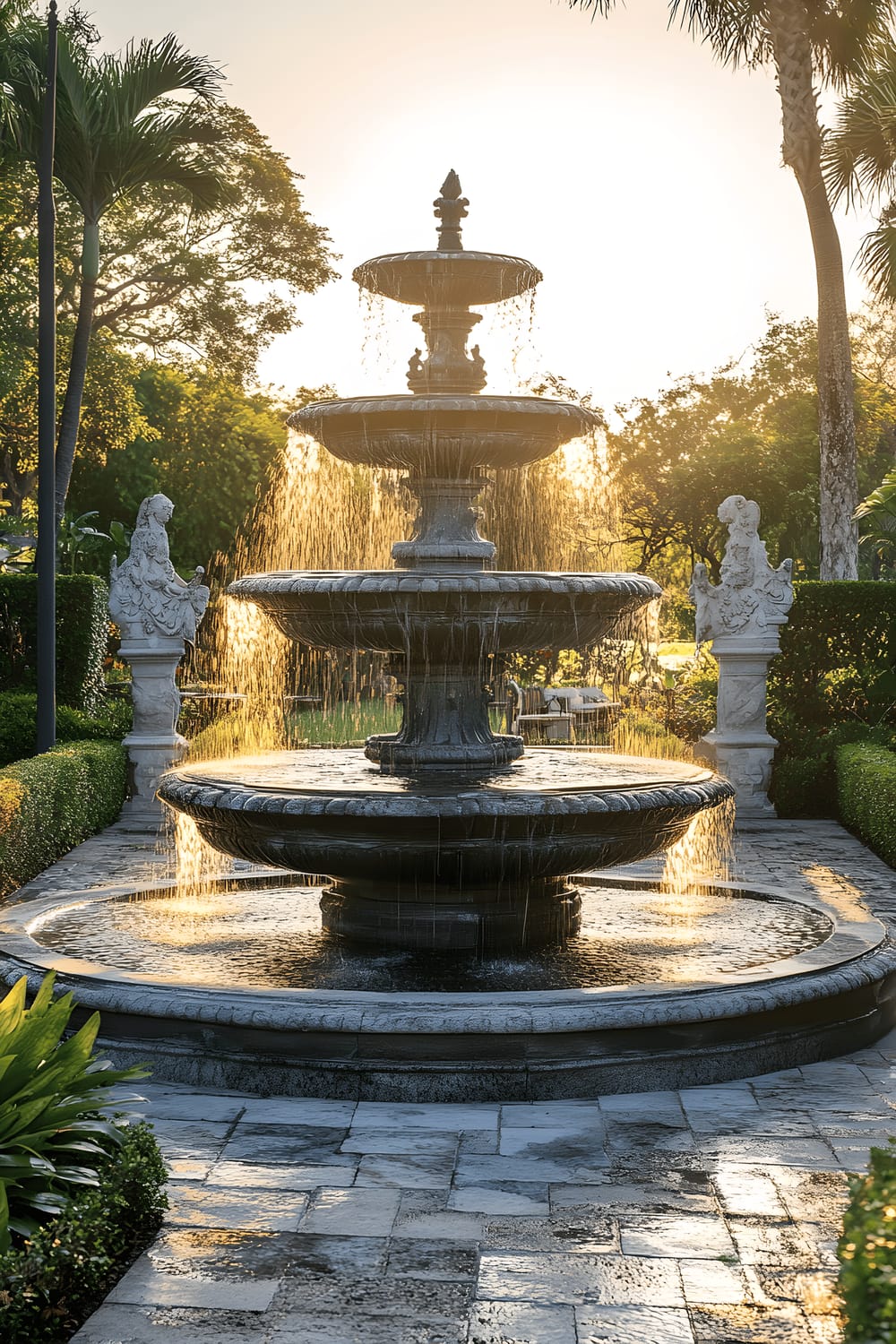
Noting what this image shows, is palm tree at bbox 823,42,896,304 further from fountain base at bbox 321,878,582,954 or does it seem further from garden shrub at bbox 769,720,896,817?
fountain base at bbox 321,878,582,954

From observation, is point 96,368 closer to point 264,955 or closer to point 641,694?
point 641,694

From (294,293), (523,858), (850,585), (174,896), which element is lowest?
(174,896)

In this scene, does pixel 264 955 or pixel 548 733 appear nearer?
pixel 264 955

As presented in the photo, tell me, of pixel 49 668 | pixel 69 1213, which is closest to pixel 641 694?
pixel 49 668

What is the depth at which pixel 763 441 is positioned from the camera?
3338 centimetres

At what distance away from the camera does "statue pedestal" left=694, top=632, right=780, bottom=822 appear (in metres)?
15.8

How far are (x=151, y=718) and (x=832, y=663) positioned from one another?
726 cm

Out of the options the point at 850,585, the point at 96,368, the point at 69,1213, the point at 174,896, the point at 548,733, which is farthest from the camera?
the point at 96,368

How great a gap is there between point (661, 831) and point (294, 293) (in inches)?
1185

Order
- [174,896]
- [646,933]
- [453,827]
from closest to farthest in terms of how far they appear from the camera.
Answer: [453,827] → [646,933] → [174,896]

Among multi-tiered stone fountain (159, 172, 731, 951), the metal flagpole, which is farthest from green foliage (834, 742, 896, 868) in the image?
the metal flagpole

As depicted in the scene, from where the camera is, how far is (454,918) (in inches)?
301

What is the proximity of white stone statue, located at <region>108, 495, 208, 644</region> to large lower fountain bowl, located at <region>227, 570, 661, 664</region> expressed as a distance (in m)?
8.26

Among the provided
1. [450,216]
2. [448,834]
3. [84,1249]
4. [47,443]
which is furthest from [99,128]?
[84,1249]
